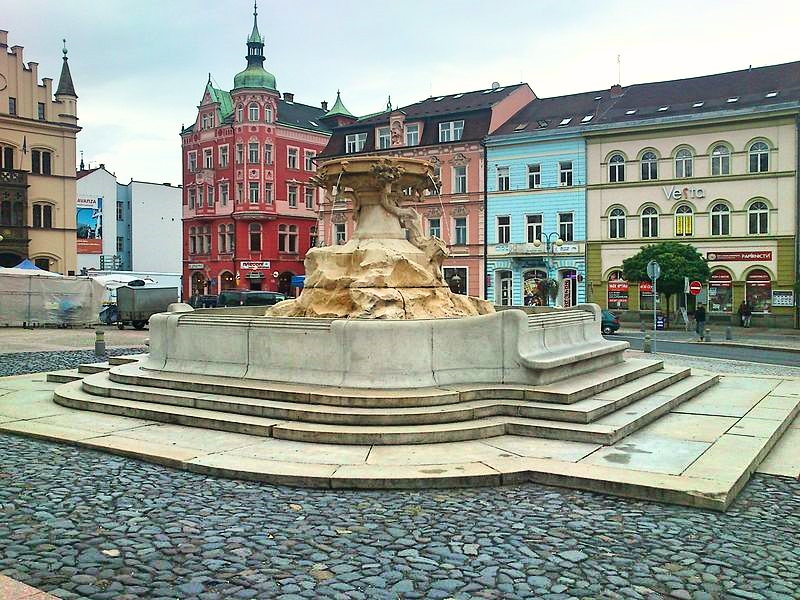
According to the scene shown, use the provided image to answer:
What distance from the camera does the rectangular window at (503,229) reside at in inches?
1918

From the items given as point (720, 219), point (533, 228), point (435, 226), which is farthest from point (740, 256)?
point (435, 226)

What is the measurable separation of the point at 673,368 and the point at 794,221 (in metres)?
29.0

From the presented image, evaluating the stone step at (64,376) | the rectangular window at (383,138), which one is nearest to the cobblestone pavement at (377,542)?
the stone step at (64,376)

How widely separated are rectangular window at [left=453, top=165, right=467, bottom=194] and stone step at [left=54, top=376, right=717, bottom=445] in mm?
41099

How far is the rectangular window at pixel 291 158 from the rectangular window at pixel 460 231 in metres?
18.8

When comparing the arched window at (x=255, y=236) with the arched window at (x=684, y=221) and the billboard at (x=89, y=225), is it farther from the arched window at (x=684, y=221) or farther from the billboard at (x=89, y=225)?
the arched window at (x=684, y=221)

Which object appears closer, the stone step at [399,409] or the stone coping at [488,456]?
the stone coping at [488,456]

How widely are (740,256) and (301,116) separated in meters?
40.4

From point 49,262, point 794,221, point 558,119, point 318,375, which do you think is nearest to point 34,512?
point 318,375

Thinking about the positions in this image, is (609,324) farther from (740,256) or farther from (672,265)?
(740,256)

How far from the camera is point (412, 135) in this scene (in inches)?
2082

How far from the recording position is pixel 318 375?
10.5 metres

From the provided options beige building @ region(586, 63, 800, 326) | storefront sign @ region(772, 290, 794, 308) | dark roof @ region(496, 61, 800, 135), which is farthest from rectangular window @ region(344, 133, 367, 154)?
storefront sign @ region(772, 290, 794, 308)

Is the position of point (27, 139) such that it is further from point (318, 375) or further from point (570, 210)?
point (318, 375)
